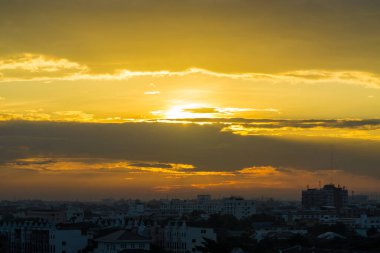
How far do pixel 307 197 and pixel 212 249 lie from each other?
141498mm

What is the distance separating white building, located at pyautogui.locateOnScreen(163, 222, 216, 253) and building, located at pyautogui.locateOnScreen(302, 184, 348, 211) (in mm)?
114086

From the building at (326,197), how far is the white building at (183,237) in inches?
4492

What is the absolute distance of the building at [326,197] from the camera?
17888 centimetres

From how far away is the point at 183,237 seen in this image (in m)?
64.8

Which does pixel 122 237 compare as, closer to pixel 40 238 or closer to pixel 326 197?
pixel 40 238

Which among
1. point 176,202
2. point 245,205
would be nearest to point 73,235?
point 245,205

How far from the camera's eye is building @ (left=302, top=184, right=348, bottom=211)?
179 meters

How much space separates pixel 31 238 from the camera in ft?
224

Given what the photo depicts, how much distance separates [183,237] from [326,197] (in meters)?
120

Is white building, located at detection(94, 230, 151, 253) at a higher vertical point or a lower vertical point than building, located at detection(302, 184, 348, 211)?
lower

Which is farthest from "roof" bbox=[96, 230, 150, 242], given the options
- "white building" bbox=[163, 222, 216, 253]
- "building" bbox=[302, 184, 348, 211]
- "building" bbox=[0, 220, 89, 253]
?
"building" bbox=[302, 184, 348, 211]

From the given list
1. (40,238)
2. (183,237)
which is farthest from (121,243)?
(40,238)

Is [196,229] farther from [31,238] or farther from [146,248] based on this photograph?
[31,238]

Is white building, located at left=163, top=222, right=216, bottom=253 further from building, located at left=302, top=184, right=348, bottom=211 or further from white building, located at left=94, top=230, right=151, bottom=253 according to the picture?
building, located at left=302, top=184, right=348, bottom=211
